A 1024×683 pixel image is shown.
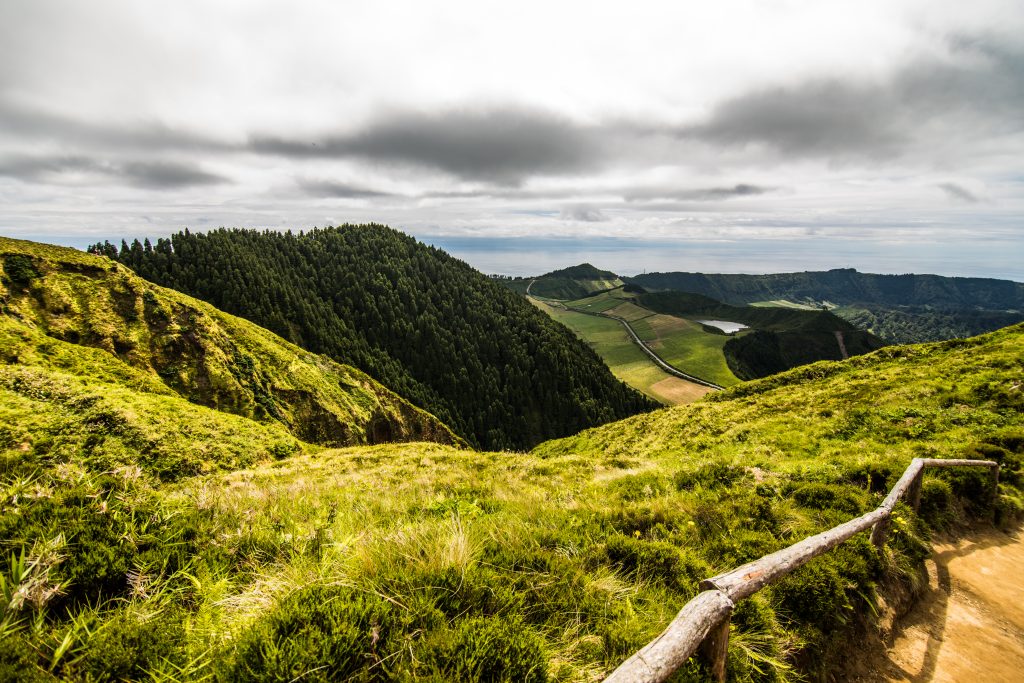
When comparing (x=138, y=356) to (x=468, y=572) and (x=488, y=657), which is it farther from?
(x=488, y=657)

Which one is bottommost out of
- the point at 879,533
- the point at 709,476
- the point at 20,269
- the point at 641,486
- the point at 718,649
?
the point at 641,486

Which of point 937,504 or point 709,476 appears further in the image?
point 709,476

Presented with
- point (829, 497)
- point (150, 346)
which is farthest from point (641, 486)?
point (150, 346)

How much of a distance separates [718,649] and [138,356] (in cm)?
5065

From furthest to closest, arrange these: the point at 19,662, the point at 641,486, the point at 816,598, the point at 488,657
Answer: the point at 641,486, the point at 816,598, the point at 488,657, the point at 19,662

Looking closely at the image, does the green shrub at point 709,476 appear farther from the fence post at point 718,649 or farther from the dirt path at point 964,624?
the fence post at point 718,649

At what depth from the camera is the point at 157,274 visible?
13612 cm

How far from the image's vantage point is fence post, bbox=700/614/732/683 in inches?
160

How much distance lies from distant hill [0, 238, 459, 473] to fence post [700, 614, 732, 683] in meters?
22.9

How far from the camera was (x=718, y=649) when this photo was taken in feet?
13.4

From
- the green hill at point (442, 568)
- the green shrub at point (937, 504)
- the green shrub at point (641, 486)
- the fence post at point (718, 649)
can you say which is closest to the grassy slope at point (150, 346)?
the green hill at point (442, 568)

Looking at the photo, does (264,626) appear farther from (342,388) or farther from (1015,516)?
(342,388)

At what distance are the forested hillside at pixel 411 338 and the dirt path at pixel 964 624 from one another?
142 m

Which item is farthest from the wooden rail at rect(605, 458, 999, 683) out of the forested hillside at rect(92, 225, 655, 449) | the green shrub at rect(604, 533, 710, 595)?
the forested hillside at rect(92, 225, 655, 449)
